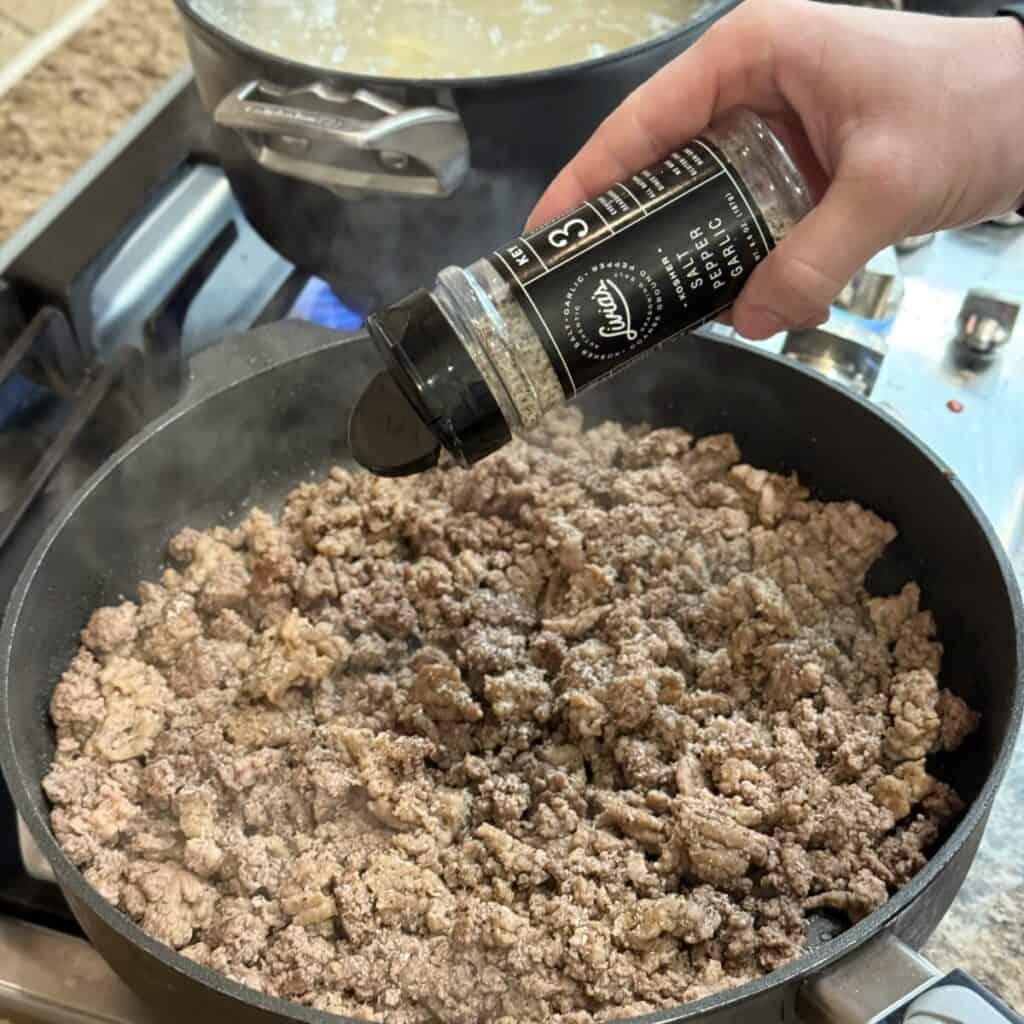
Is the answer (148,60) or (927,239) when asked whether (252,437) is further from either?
(148,60)

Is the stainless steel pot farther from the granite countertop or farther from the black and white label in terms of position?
the granite countertop

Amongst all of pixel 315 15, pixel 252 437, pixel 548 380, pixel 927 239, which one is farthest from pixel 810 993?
pixel 315 15

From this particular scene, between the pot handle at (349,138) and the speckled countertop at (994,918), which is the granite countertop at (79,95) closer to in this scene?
the pot handle at (349,138)

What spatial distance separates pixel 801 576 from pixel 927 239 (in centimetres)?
54

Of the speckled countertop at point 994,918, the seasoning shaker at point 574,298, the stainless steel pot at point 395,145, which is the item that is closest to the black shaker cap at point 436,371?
the seasoning shaker at point 574,298

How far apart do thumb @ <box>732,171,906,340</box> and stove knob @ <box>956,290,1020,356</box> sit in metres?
0.48

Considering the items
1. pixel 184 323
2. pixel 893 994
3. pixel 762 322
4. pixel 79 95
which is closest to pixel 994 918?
pixel 893 994

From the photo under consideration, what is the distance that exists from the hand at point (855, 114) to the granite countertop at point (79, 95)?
104cm

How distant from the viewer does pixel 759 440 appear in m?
1.12

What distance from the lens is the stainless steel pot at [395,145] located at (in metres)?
1.05

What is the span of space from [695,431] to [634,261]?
1.45 ft

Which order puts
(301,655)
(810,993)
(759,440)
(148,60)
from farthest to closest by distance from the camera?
(148,60), (759,440), (301,655), (810,993)

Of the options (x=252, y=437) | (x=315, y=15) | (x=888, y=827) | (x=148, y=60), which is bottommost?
(x=888, y=827)

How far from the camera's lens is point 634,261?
2.40ft
